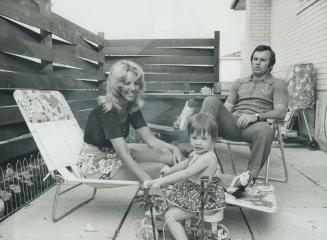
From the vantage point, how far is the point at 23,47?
365 centimetres

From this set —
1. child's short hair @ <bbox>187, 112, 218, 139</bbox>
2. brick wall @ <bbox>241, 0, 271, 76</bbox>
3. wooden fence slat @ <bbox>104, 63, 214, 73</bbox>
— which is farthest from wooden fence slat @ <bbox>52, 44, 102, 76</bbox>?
brick wall @ <bbox>241, 0, 271, 76</bbox>

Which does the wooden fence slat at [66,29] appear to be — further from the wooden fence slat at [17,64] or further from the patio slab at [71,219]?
the patio slab at [71,219]

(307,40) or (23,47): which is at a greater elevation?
(307,40)

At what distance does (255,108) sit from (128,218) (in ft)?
6.14

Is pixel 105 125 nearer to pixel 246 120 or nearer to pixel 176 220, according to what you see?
pixel 176 220

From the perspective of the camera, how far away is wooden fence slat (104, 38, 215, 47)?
748cm

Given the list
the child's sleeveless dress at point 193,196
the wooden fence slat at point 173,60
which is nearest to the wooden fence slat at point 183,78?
the wooden fence slat at point 173,60

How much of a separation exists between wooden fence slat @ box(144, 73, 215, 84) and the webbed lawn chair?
418 centimetres

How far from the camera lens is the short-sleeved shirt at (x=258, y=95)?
3895 mm

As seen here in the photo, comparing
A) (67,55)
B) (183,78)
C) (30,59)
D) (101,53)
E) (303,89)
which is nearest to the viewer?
(30,59)

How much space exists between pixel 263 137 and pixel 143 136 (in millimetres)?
1055

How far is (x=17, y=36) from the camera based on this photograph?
3.60 metres

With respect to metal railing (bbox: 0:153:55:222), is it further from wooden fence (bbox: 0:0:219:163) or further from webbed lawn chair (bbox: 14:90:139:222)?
webbed lawn chair (bbox: 14:90:139:222)

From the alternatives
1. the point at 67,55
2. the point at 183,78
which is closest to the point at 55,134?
the point at 67,55
